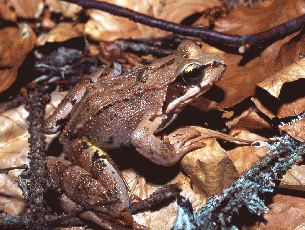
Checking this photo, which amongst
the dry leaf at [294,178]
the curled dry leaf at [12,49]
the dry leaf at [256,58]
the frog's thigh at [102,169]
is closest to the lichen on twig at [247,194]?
the dry leaf at [294,178]

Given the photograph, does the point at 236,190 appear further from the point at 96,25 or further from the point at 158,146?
the point at 96,25

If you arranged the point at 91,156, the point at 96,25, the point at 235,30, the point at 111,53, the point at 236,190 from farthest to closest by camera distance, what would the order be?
the point at 96,25 → the point at 111,53 → the point at 235,30 → the point at 91,156 → the point at 236,190

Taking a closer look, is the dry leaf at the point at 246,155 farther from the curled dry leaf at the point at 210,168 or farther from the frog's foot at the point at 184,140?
the frog's foot at the point at 184,140

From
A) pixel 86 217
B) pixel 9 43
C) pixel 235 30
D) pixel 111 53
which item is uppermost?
pixel 235 30

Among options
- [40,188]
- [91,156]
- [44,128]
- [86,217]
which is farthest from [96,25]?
[86,217]

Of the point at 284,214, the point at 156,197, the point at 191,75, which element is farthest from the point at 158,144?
the point at 284,214
